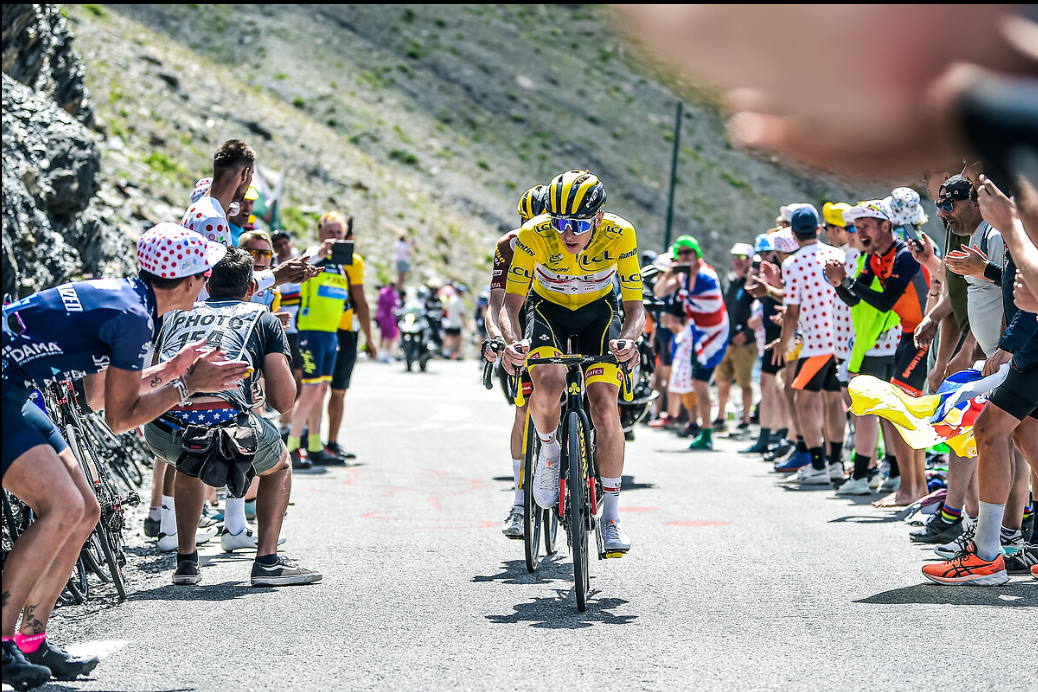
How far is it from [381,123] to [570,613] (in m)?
53.9

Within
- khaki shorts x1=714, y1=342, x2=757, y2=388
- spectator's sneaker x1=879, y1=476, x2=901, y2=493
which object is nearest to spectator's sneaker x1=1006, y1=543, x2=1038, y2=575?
spectator's sneaker x1=879, y1=476, x2=901, y2=493

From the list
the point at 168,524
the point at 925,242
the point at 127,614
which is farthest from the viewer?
the point at 925,242

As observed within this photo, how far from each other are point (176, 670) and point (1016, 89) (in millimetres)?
4183

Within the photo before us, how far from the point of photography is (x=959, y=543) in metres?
7.35

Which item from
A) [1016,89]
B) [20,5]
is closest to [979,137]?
[1016,89]

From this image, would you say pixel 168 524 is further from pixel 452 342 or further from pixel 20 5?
pixel 452 342

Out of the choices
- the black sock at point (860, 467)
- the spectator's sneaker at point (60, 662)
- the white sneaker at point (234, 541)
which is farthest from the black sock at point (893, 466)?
the spectator's sneaker at point (60, 662)

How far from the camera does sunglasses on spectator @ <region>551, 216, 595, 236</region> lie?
23.6ft

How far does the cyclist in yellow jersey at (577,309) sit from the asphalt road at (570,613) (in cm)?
69

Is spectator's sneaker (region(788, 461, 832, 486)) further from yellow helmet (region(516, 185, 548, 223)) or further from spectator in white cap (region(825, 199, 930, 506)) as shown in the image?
yellow helmet (region(516, 185, 548, 223))

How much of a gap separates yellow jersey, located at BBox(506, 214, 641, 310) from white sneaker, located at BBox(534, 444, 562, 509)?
0.94 m

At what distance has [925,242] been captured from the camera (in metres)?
9.55

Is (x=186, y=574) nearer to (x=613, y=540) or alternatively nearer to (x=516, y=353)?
(x=516, y=353)

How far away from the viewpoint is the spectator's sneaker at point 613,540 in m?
7.16
